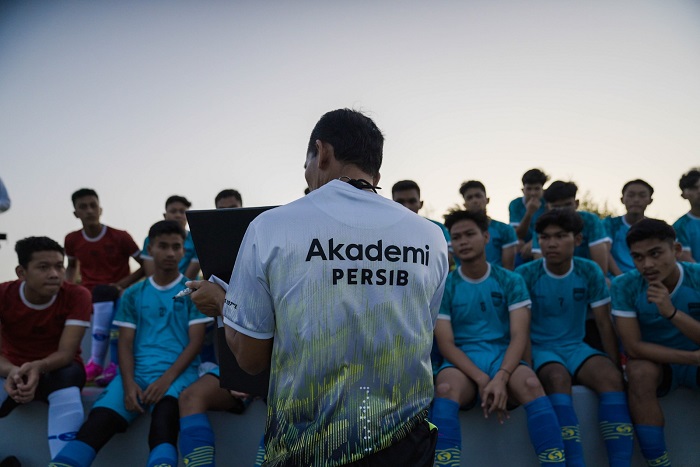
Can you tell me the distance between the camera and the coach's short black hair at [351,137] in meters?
1.80

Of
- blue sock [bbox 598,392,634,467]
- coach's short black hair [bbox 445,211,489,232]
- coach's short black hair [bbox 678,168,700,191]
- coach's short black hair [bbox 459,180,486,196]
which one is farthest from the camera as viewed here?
coach's short black hair [bbox 459,180,486,196]

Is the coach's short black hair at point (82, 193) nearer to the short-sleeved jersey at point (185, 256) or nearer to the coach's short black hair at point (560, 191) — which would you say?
the short-sleeved jersey at point (185, 256)

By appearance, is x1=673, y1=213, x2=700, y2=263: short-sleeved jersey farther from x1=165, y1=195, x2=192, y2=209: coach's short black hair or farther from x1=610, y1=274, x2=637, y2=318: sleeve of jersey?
x1=165, y1=195, x2=192, y2=209: coach's short black hair

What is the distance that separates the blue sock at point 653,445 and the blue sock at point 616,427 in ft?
0.25

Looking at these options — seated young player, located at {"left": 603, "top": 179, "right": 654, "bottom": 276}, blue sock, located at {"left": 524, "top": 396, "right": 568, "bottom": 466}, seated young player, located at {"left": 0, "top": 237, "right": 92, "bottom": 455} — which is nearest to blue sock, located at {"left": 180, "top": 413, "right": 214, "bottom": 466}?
seated young player, located at {"left": 0, "top": 237, "right": 92, "bottom": 455}

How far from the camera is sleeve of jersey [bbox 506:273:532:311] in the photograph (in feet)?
14.8

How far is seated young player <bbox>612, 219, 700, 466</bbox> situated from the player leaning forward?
117 inches

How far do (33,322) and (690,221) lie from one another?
5973 mm

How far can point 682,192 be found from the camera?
247 inches

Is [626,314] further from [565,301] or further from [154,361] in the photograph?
[154,361]

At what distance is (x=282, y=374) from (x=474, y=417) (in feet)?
10.0

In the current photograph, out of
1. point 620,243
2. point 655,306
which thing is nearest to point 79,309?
point 655,306

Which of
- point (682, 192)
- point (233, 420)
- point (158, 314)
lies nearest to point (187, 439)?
point (233, 420)

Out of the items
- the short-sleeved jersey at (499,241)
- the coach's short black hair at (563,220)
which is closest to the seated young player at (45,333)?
the coach's short black hair at (563,220)
